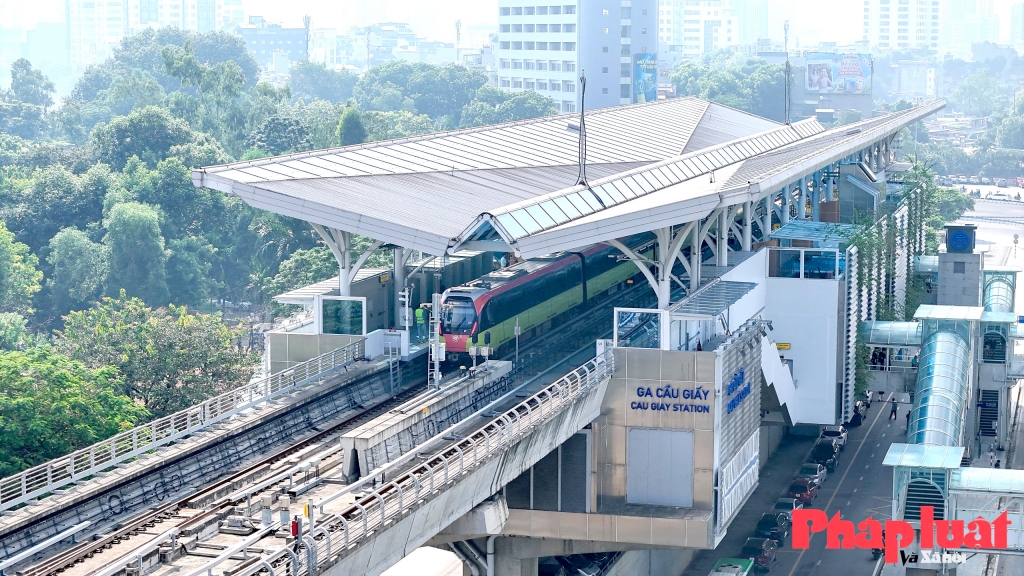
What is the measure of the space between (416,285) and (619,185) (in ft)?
27.7

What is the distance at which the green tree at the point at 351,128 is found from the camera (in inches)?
4911

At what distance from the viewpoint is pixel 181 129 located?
11219cm

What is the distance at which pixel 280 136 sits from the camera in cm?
12588

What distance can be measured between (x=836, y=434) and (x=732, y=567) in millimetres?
19793

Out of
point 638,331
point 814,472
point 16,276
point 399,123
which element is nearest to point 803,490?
point 814,472

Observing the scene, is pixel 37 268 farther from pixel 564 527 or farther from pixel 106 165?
pixel 564 527

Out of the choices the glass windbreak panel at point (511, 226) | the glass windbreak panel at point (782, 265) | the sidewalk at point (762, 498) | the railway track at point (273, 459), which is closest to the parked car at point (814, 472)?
the sidewalk at point (762, 498)

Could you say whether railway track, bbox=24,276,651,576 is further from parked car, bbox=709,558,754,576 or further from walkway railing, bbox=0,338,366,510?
parked car, bbox=709,558,754,576

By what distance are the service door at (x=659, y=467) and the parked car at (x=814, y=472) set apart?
2024 centimetres

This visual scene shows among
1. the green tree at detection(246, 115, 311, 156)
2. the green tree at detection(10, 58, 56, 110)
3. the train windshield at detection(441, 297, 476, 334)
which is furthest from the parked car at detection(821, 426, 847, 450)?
the green tree at detection(10, 58, 56, 110)

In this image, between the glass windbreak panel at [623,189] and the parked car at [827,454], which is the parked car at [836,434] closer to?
the parked car at [827,454]

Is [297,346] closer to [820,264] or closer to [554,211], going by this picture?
[554,211]

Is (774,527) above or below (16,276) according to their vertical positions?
below

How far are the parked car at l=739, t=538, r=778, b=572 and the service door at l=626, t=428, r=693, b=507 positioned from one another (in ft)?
32.9
